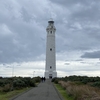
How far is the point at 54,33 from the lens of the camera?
7431cm

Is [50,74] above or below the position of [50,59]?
below

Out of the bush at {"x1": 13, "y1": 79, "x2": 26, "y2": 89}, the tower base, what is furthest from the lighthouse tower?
the bush at {"x1": 13, "y1": 79, "x2": 26, "y2": 89}

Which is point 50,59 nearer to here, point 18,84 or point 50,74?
point 50,74

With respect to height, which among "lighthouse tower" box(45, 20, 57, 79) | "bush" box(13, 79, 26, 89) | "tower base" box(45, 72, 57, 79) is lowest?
"bush" box(13, 79, 26, 89)

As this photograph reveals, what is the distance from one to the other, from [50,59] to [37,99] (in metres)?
53.2

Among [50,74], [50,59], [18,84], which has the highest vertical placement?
[50,59]

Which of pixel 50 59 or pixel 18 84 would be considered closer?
pixel 18 84

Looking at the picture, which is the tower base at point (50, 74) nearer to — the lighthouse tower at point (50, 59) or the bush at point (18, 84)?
the lighthouse tower at point (50, 59)

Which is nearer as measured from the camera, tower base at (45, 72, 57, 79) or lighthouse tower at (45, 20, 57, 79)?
lighthouse tower at (45, 20, 57, 79)

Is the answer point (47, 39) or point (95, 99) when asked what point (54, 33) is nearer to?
point (47, 39)

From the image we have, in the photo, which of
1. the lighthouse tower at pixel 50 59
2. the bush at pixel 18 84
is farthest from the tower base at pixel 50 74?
the bush at pixel 18 84

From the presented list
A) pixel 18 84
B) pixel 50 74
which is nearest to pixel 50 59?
pixel 50 74

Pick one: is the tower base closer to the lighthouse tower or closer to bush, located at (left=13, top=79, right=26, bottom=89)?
the lighthouse tower

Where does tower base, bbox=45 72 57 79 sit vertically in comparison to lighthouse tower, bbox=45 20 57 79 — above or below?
below
